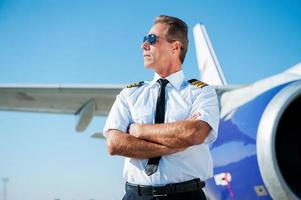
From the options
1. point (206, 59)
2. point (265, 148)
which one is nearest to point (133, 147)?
point (265, 148)

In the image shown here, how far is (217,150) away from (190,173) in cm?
295

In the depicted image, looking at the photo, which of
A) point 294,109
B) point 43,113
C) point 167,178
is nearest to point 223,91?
point 294,109

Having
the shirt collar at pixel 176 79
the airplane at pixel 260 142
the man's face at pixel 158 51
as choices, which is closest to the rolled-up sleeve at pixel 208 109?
the shirt collar at pixel 176 79

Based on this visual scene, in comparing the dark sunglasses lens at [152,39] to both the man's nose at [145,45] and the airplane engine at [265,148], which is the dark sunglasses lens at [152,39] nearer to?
the man's nose at [145,45]

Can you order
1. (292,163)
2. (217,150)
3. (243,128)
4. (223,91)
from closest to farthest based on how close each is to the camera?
(292,163)
(243,128)
(217,150)
(223,91)

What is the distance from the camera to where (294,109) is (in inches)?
167

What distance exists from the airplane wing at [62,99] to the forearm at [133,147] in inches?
163

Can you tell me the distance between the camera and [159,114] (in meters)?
2.11

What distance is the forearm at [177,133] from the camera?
196 centimetres

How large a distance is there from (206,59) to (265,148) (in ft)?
19.4

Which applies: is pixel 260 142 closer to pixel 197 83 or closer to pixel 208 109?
pixel 197 83

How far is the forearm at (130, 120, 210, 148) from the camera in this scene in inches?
77.1

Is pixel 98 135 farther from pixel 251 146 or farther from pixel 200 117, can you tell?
pixel 200 117

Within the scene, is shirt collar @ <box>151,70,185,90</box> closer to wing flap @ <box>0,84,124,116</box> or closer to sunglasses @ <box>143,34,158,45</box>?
sunglasses @ <box>143,34,158,45</box>
